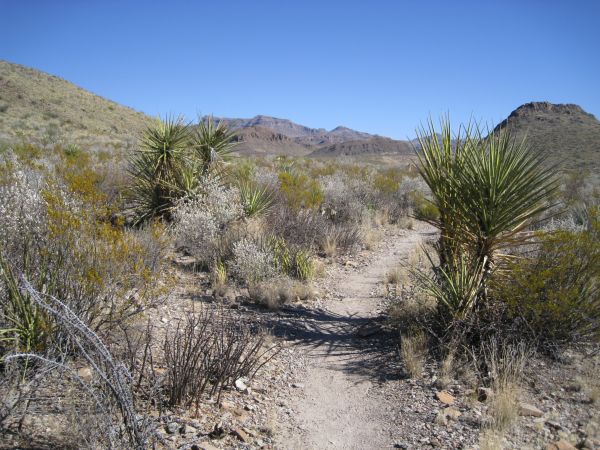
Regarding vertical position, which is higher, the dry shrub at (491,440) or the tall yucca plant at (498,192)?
the tall yucca plant at (498,192)

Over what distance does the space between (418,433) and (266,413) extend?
1377mm

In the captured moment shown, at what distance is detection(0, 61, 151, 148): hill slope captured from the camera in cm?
2794

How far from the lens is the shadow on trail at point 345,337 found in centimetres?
492

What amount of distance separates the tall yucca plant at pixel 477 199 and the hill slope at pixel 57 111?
2530 centimetres

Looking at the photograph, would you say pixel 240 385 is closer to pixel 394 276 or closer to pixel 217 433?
pixel 217 433

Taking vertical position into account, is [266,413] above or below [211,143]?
below

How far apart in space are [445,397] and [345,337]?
1.78 m

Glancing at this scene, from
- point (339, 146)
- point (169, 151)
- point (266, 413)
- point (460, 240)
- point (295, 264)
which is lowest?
point (266, 413)

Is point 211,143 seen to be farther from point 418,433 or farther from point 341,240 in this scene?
point 418,433

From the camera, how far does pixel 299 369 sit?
16.0 feet

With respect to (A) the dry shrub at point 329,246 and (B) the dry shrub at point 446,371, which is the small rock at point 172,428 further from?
(A) the dry shrub at point 329,246

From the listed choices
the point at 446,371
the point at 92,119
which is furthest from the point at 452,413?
the point at 92,119

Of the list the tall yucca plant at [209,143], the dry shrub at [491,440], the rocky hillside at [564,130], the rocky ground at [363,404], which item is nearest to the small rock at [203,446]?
the rocky ground at [363,404]

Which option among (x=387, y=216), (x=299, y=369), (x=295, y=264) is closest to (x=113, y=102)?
(x=387, y=216)
